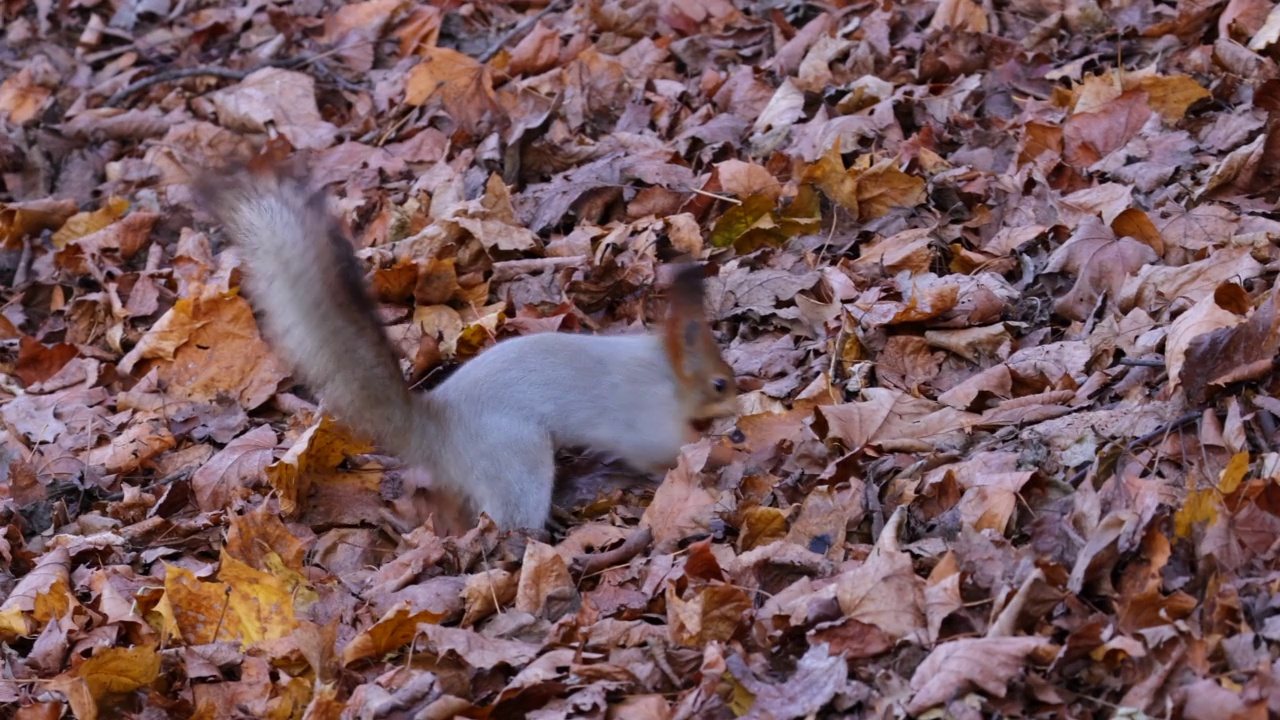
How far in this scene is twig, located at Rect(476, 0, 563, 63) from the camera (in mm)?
5668

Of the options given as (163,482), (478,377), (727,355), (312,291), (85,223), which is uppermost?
(312,291)

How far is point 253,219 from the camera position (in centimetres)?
307

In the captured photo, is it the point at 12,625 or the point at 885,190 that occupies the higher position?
the point at 885,190

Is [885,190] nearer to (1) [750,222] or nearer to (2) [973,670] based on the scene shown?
(1) [750,222]

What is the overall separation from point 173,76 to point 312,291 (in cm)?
347

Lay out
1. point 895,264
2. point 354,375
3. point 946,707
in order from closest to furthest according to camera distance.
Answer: point 946,707, point 354,375, point 895,264

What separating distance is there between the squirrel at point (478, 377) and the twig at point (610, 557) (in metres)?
0.31

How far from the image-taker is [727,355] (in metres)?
3.85

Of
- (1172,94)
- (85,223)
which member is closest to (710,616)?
(1172,94)

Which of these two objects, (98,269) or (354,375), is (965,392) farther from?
(98,269)

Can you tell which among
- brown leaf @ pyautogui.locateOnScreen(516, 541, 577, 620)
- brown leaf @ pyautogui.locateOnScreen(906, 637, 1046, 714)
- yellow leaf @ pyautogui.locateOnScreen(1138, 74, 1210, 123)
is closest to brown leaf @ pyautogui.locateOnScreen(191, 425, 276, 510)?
brown leaf @ pyautogui.locateOnScreen(516, 541, 577, 620)

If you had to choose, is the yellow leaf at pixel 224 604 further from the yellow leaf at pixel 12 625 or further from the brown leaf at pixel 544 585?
the brown leaf at pixel 544 585

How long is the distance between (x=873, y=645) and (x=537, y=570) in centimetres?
83

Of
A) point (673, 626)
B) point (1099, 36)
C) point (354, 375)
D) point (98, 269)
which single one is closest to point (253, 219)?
point (354, 375)
